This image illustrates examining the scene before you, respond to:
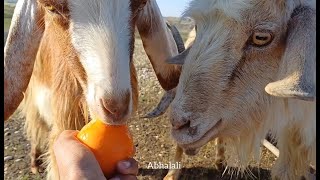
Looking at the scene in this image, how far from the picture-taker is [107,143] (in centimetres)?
166

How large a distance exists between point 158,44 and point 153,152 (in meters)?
1.16

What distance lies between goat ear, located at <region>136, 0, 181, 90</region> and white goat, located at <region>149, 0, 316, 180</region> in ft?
1.78

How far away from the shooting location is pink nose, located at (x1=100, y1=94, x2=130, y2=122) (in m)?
1.71

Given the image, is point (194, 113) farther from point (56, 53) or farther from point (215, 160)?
point (215, 160)

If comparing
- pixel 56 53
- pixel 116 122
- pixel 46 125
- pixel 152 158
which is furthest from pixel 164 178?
pixel 116 122

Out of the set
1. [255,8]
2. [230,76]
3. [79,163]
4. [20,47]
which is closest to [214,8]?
[255,8]

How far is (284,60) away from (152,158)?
1.86 m

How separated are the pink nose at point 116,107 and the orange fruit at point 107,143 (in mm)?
40

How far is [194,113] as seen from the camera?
5.73 ft

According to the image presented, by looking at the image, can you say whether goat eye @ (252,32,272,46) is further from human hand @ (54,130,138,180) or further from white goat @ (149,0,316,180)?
human hand @ (54,130,138,180)

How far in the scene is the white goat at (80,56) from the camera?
5.72ft

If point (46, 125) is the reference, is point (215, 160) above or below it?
below

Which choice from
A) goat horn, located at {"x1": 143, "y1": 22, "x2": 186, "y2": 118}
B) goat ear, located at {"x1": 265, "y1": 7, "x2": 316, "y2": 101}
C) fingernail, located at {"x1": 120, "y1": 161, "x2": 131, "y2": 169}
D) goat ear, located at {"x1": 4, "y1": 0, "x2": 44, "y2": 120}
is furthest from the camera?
goat horn, located at {"x1": 143, "y1": 22, "x2": 186, "y2": 118}

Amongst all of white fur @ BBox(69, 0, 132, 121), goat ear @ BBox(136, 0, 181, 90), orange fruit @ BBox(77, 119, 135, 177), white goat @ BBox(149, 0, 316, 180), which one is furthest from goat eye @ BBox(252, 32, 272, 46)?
goat ear @ BBox(136, 0, 181, 90)
